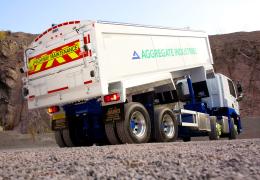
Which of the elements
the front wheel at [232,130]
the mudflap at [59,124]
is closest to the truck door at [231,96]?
the front wheel at [232,130]

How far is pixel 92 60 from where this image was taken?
927 centimetres

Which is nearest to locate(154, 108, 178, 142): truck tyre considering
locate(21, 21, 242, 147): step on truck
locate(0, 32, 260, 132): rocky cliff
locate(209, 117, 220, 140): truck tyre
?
locate(21, 21, 242, 147): step on truck

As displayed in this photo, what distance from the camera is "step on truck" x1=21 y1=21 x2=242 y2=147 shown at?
31.0 ft

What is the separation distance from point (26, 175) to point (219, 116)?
1120cm

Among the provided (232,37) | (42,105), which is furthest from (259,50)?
(42,105)

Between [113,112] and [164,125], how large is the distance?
1.95 m

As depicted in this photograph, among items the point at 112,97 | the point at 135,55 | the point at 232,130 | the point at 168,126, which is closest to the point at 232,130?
the point at 232,130

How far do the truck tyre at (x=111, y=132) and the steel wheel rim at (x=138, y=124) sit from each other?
1.70 feet

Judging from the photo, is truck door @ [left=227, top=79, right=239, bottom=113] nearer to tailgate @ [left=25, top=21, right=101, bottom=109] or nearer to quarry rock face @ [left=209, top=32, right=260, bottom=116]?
tailgate @ [left=25, top=21, right=101, bottom=109]

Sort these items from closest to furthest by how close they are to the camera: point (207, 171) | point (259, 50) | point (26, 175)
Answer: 1. point (207, 171)
2. point (26, 175)
3. point (259, 50)

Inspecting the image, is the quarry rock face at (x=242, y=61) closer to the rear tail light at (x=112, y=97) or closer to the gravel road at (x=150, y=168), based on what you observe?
the rear tail light at (x=112, y=97)

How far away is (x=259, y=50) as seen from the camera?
3475 centimetres

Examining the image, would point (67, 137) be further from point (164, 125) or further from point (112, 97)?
point (164, 125)

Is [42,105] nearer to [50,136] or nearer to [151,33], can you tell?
[151,33]
